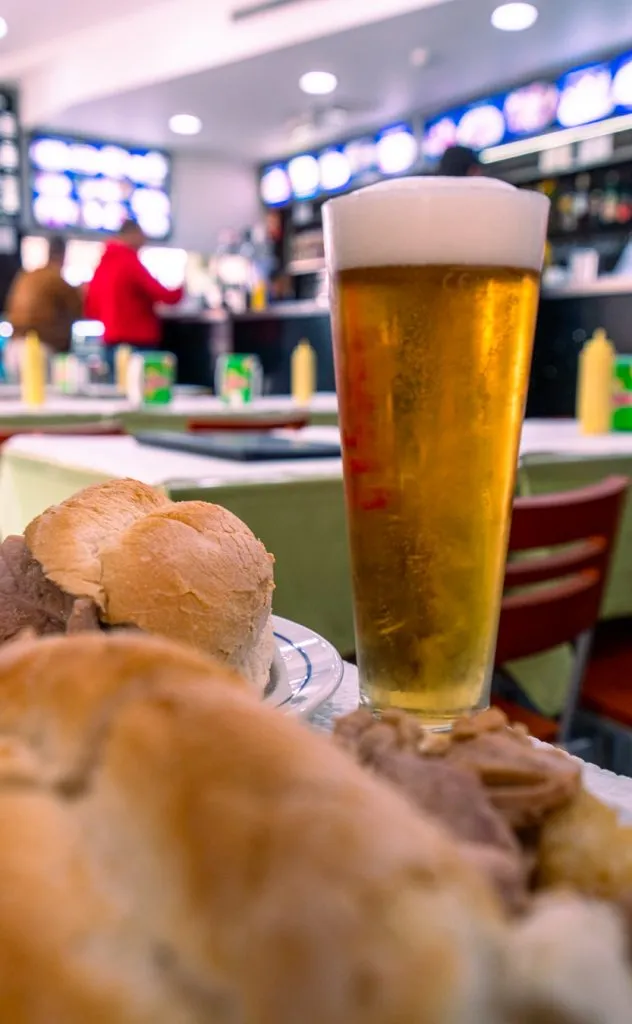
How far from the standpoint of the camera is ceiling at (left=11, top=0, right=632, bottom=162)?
244 inches

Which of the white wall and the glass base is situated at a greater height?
the white wall

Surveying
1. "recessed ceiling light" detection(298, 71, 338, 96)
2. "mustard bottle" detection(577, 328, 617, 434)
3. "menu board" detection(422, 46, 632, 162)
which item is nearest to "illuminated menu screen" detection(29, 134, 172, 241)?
"recessed ceiling light" detection(298, 71, 338, 96)

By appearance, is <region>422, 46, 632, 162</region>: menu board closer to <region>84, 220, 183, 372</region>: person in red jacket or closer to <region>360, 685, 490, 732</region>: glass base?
<region>84, 220, 183, 372</region>: person in red jacket

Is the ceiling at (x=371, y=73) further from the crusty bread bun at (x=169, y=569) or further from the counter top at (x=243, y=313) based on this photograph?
the crusty bread bun at (x=169, y=569)

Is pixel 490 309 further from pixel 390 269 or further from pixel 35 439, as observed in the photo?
pixel 35 439

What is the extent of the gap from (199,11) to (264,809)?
26.9 feet

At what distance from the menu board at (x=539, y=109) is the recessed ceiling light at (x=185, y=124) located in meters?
2.17

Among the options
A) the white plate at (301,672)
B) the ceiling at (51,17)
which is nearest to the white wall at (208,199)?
Result: the ceiling at (51,17)

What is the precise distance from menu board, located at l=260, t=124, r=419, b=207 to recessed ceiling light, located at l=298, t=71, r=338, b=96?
839 millimetres

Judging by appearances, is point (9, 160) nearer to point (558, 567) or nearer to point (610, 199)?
point (610, 199)

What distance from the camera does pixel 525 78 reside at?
7.56 metres

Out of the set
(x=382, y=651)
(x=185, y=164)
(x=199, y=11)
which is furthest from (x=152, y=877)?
(x=185, y=164)

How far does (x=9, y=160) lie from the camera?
361 inches

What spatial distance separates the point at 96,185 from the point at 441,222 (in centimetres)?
987
